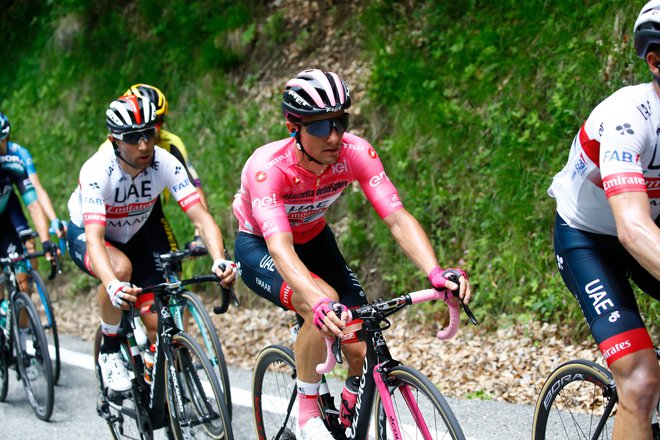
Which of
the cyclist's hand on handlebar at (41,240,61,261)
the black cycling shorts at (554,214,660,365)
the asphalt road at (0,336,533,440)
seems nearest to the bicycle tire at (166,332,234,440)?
the asphalt road at (0,336,533,440)

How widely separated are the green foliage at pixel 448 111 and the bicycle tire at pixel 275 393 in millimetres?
3219

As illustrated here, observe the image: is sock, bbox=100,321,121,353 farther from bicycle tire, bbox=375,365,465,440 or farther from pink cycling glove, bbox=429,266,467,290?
pink cycling glove, bbox=429,266,467,290

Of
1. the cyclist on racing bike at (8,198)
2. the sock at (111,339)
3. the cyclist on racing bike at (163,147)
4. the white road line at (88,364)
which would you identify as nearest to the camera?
the sock at (111,339)

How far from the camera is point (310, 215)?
15.5 feet

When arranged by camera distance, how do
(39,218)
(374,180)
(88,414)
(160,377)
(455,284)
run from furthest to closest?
1. (39,218)
2. (88,414)
3. (160,377)
4. (374,180)
5. (455,284)

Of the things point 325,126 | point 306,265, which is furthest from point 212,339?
point 325,126

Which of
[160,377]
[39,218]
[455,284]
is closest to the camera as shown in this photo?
[455,284]

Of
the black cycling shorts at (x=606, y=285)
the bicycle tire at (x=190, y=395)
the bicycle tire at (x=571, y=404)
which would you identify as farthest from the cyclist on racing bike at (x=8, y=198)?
the black cycling shorts at (x=606, y=285)

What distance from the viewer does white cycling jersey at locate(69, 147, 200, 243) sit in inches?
221

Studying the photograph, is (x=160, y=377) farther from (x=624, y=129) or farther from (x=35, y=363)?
(x=624, y=129)

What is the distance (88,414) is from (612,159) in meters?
5.21

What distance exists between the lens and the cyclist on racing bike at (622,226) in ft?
10.5

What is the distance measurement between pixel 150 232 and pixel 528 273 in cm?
351

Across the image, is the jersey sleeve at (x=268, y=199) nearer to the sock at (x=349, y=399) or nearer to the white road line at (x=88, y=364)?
the sock at (x=349, y=399)
